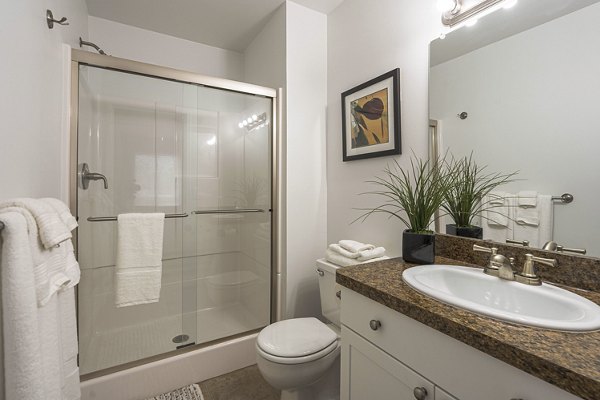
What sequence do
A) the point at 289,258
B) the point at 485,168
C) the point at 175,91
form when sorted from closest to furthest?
the point at 485,168 < the point at 175,91 < the point at 289,258

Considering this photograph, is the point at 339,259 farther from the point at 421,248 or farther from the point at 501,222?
the point at 501,222

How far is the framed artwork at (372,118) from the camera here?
1450 mm

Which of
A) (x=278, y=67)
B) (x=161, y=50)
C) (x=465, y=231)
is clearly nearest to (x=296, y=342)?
(x=465, y=231)

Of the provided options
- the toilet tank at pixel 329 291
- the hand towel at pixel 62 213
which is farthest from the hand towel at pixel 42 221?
the toilet tank at pixel 329 291

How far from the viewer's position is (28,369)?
2.02 ft

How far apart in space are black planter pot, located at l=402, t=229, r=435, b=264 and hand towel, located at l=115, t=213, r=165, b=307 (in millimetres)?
1370

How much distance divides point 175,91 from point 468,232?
5.99 feet

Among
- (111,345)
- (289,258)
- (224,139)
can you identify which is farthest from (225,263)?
(224,139)

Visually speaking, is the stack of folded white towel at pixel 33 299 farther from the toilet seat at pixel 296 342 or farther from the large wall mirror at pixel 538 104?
the large wall mirror at pixel 538 104

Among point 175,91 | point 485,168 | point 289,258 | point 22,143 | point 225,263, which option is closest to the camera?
point 22,143

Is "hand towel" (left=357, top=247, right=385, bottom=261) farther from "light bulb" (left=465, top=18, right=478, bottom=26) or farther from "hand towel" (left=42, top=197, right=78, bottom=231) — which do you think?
"hand towel" (left=42, top=197, right=78, bottom=231)

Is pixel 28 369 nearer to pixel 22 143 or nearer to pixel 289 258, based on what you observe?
pixel 22 143

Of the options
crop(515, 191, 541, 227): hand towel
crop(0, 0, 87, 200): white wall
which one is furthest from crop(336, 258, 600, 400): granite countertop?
crop(0, 0, 87, 200): white wall

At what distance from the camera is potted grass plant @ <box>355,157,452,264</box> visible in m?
1.09
